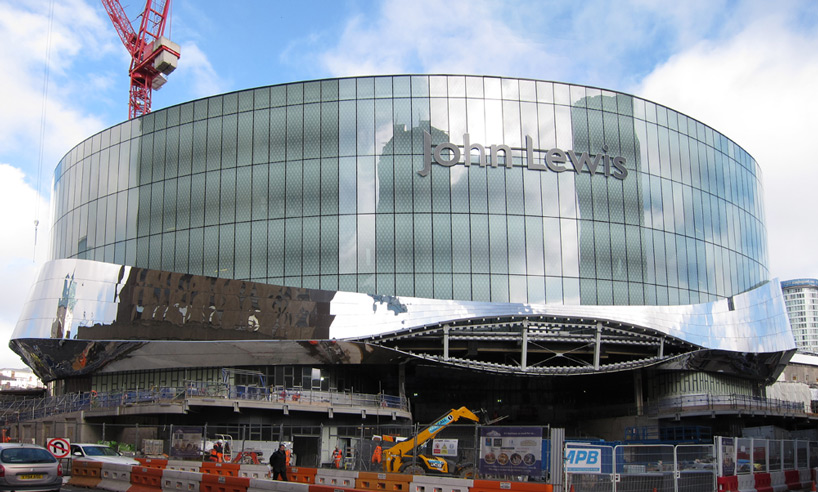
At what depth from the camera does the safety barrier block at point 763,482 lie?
2464 centimetres

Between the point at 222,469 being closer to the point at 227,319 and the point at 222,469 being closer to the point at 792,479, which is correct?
the point at 792,479

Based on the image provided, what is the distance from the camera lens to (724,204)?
6731 cm

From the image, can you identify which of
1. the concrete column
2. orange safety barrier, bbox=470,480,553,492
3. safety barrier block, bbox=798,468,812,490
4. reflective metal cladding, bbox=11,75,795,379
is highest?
reflective metal cladding, bbox=11,75,795,379

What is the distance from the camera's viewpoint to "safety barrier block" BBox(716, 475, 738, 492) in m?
22.4

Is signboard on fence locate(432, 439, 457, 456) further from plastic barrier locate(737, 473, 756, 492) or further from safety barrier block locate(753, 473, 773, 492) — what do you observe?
safety barrier block locate(753, 473, 773, 492)

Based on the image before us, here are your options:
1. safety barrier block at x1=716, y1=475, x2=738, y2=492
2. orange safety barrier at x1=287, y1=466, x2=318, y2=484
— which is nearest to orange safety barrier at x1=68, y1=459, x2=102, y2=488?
orange safety barrier at x1=287, y1=466, x2=318, y2=484

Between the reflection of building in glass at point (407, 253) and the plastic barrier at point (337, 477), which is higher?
the reflection of building in glass at point (407, 253)

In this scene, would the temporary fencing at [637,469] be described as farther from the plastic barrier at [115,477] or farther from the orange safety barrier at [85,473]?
the orange safety barrier at [85,473]

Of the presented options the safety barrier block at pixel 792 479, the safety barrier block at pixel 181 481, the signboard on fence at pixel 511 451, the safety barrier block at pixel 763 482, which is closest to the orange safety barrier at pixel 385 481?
the signboard on fence at pixel 511 451

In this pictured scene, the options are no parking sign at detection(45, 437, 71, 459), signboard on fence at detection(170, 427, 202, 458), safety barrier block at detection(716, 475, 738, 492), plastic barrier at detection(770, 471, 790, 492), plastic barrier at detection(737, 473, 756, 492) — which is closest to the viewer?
A: safety barrier block at detection(716, 475, 738, 492)

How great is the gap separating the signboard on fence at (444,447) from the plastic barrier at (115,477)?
33.3ft

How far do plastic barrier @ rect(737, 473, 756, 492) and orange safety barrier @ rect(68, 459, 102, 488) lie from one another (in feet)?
62.9

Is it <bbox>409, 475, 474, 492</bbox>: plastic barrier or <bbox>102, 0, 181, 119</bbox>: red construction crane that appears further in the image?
<bbox>102, 0, 181, 119</bbox>: red construction crane

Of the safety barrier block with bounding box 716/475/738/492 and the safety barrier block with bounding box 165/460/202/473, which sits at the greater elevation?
the safety barrier block with bounding box 716/475/738/492
